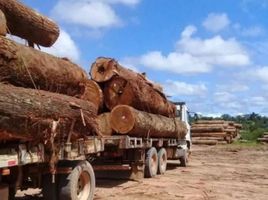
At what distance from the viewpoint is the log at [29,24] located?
399 inches

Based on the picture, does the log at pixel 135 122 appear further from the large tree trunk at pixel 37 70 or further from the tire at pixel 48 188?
the tire at pixel 48 188

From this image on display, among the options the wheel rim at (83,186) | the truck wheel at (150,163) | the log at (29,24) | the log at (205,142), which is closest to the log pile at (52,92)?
the log at (29,24)

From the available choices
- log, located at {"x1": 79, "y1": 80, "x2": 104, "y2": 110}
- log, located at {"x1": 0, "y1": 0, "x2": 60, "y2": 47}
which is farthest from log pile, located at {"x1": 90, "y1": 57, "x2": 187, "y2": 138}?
log, located at {"x1": 0, "y1": 0, "x2": 60, "y2": 47}

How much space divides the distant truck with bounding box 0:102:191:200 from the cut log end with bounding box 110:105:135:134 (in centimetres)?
35

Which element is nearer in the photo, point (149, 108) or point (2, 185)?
point (2, 185)

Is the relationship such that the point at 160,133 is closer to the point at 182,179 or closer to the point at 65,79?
the point at 182,179

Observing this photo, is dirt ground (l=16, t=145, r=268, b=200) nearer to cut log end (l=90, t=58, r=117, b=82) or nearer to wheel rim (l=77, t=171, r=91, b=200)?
wheel rim (l=77, t=171, r=91, b=200)

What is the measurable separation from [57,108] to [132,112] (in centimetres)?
594

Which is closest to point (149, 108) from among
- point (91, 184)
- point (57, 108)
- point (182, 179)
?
point (182, 179)

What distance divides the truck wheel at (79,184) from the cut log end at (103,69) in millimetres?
5379

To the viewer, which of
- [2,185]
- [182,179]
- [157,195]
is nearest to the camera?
[2,185]

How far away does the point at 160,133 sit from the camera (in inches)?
727

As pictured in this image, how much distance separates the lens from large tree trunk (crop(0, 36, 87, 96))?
28.6 ft

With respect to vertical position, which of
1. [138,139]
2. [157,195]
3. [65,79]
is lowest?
[157,195]
